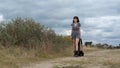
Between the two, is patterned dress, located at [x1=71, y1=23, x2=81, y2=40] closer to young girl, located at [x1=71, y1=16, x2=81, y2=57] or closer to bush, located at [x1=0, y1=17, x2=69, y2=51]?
young girl, located at [x1=71, y1=16, x2=81, y2=57]

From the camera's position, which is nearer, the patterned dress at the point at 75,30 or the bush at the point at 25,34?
the patterned dress at the point at 75,30

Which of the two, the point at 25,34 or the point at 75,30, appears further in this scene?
the point at 25,34

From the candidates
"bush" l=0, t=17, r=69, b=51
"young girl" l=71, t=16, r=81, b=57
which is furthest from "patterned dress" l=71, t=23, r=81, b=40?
"bush" l=0, t=17, r=69, b=51

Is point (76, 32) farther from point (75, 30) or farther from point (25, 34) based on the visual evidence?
point (25, 34)

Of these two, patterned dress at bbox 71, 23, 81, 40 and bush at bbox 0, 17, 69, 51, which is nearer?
patterned dress at bbox 71, 23, 81, 40

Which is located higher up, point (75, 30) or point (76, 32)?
point (75, 30)

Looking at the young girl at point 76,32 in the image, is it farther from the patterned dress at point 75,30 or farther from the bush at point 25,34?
the bush at point 25,34

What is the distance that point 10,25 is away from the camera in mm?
20047

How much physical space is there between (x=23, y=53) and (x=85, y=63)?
15.1 ft

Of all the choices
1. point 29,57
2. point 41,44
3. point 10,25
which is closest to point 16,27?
point 10,25

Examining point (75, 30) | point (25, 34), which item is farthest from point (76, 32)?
point (25, 34)

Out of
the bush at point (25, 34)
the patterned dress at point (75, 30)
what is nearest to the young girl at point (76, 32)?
the patterned dress at point (75, 30)

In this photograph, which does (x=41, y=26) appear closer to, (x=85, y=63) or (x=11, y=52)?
(x=11, y=52)

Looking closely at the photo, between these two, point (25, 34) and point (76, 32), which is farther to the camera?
point (25, 34)
